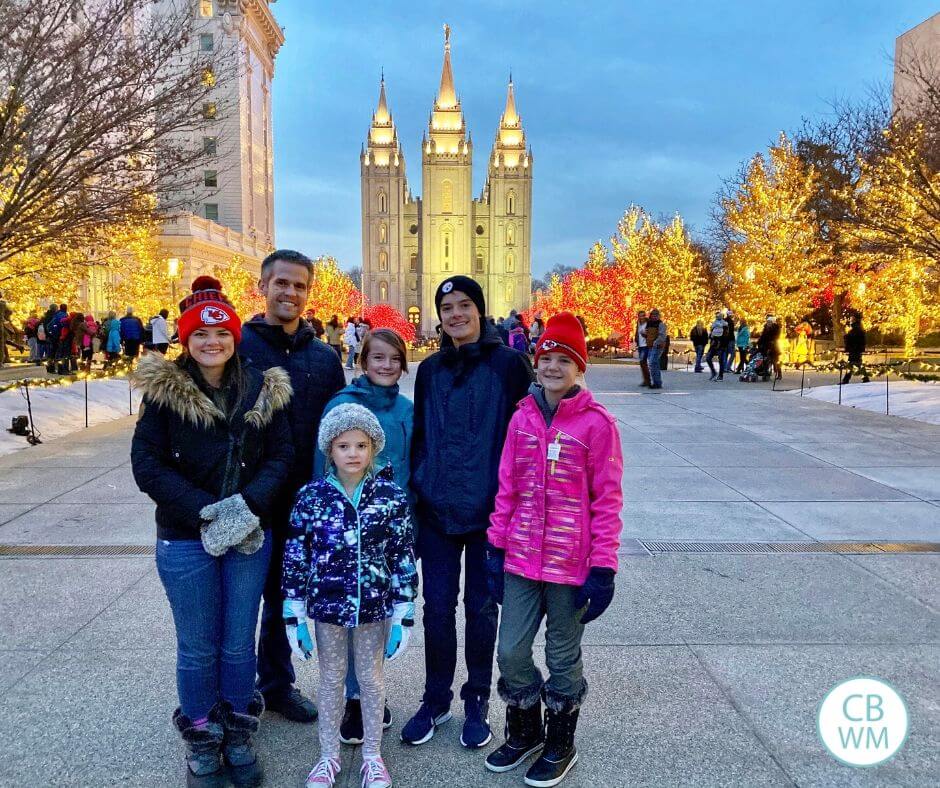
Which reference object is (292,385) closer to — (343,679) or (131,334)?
(343,679)

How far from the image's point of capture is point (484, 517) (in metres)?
3.03

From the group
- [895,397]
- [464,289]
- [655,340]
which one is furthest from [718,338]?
[464,289]

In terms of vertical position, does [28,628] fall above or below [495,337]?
below

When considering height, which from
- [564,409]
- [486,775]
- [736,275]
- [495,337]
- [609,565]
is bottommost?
[486,775]

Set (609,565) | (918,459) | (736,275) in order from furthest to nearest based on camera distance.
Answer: (736,275) < (918,459) < (609,565)

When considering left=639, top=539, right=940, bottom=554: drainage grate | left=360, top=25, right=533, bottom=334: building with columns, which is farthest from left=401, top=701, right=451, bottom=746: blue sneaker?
left=360, top=25, right=533, bottom=334: building with columns

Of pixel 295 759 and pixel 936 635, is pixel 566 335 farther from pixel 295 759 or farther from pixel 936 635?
pixel 936 635

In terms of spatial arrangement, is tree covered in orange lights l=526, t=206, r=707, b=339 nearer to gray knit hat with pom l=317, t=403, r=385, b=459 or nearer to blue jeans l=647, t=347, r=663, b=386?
blue jeans l=647, t=347, r=663, b=386

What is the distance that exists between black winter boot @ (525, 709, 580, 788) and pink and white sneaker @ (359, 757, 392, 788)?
0.54 m

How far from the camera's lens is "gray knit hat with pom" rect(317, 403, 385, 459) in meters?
2.71

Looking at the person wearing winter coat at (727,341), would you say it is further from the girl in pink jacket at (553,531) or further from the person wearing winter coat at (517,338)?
the girl in pink jacket at (553,531)

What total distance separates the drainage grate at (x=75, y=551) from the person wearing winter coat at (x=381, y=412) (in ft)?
9.95

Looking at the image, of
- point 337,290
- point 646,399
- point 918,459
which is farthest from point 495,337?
point 337,290

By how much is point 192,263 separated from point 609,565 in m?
40.3
